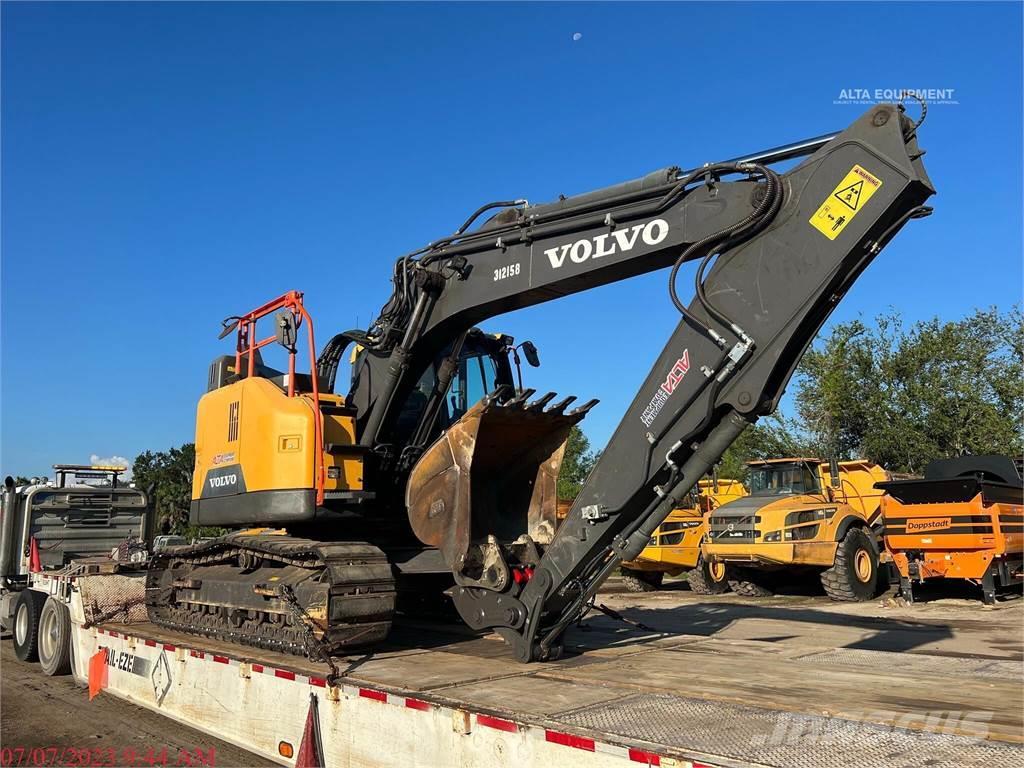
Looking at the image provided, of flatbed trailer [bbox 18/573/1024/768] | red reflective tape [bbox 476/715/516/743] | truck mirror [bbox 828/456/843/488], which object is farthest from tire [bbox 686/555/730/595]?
red reflective tape [bbox 476/715/516/743]

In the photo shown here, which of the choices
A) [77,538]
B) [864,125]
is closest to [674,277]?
[864,125]

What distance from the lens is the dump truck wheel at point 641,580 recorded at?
679 inches

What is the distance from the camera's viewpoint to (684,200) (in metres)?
5.57

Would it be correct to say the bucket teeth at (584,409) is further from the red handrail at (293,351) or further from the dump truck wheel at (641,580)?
the dump truck wheel at (641,580)

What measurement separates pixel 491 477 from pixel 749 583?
991cm

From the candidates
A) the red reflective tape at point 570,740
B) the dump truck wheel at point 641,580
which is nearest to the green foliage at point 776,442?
the dump truck wheel at point 641,580

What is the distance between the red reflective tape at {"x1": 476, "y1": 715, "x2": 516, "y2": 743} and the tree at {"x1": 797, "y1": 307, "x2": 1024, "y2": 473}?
33076 mm

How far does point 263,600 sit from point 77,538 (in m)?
6.44

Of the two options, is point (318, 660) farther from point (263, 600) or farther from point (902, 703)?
point (902, 703)

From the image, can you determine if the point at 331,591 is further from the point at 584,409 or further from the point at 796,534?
the point at 796,534

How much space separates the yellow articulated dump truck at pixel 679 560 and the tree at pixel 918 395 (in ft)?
66.8

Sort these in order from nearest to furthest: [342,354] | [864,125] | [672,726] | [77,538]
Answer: [672,726], [864,125], [342,354], [77,538]

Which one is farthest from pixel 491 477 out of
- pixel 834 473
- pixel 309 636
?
pixel 834 473

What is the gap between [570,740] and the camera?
3801mm
